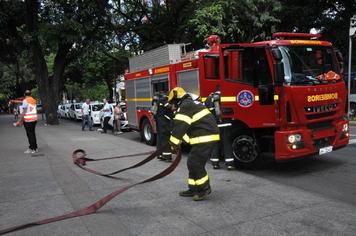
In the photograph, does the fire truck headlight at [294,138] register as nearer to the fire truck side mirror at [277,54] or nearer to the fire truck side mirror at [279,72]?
the fire truck side mirror at [279,72]

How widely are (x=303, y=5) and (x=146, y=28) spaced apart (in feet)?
29.1

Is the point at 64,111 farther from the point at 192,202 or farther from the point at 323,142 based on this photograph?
the point at 192,202

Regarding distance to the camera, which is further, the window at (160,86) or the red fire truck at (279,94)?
the window at (160,86)

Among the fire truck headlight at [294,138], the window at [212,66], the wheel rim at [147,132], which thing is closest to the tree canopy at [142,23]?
the wheel rim at [147,132]

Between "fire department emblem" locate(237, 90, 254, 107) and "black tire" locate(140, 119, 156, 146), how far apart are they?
4699 mm

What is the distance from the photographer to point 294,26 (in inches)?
963

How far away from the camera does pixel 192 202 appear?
6301mm

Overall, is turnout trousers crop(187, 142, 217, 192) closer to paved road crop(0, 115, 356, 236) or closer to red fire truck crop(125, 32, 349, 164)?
paved road crop(0, 115, 356, 236)

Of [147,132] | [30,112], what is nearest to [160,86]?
[147,132]

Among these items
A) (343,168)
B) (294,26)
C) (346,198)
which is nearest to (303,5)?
(294,26)

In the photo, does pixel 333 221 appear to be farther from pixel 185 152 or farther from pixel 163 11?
pixel 163 11

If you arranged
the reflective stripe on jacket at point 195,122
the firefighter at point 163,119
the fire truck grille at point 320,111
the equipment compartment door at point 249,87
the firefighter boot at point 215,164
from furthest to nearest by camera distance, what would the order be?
1. the firefighter at point 163,119
2. the firefighter boot at point 215,164
3. the equipment compartment door at point 249,87
4. the fire truck grille at point 320,111
5. the reflective stripe on jacket at point 195,122

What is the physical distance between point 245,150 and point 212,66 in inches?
74.1

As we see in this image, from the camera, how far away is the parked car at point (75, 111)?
96.8 ft
